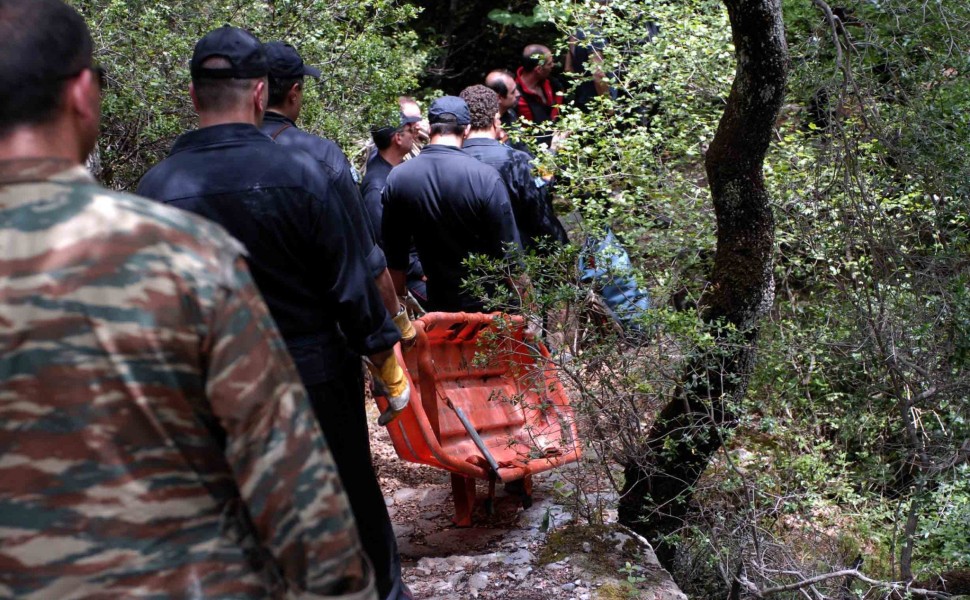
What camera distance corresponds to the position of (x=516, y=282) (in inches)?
205

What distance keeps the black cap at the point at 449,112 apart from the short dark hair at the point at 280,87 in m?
1.63

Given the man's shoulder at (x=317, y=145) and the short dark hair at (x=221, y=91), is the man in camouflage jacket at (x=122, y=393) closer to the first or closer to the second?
the short dark hair at (x=221, y=91)

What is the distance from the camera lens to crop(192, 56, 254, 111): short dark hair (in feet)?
10.7

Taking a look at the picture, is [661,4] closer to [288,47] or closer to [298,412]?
[288,47]

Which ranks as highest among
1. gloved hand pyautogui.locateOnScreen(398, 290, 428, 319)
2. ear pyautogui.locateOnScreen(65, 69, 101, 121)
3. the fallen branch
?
ear pyautogui.locateOnScreen(65, 69, 101, 121)

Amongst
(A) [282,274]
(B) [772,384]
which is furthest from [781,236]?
(A) [282,274]

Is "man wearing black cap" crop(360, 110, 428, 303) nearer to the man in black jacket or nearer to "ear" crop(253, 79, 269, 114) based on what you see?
the man in black jacket

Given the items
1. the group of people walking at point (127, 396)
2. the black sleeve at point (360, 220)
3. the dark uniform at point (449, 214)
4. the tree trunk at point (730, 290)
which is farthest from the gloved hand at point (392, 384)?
the group of people walking at point (127, 396)

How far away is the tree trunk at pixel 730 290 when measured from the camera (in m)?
4.70

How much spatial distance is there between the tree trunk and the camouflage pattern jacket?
10.4 feet

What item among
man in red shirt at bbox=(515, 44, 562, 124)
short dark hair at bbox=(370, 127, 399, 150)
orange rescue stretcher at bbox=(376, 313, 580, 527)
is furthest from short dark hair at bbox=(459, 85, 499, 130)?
man in red shirt at bbox=(515, 44, 562, 124)

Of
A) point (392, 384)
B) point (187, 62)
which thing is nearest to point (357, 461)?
point (392, 384)

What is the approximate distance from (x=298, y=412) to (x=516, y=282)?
3449 millimetres

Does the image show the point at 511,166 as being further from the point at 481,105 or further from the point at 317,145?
the point at 317,145
